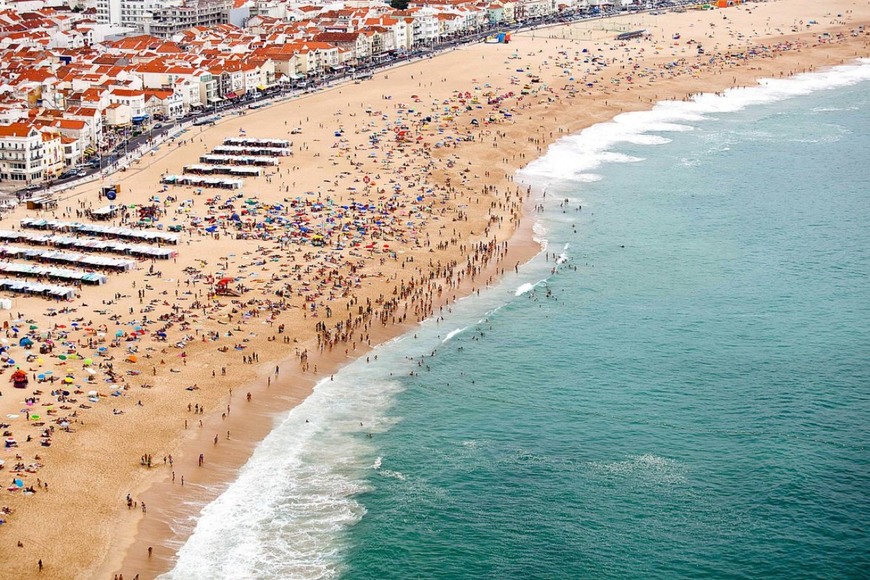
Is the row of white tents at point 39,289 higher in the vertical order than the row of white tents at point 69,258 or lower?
lower

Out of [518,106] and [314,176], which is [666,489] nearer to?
[314,176]

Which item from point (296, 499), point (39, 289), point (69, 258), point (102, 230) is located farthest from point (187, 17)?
point (296, 499)

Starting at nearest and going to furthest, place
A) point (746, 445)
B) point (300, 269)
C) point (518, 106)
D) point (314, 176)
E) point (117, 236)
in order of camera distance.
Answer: point (746, 445)
point (300, 269)
point (117, 236)
point (314, 176)
point (518, 106)

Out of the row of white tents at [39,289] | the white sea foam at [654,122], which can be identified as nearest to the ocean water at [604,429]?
the white sea foam at [654,122]

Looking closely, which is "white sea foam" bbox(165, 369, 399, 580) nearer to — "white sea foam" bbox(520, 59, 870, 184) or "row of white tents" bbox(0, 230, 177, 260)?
"row of white tents" bbox(0, 230, 177, 260)

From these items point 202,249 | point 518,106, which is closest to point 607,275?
point 202,249

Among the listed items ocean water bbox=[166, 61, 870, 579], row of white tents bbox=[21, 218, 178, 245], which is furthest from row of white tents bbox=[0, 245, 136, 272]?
ocean water bbox=[166, 61, 870, 579]

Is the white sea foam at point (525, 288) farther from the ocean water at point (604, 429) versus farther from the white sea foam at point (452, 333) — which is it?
the white sea foam at point (452, 333)
